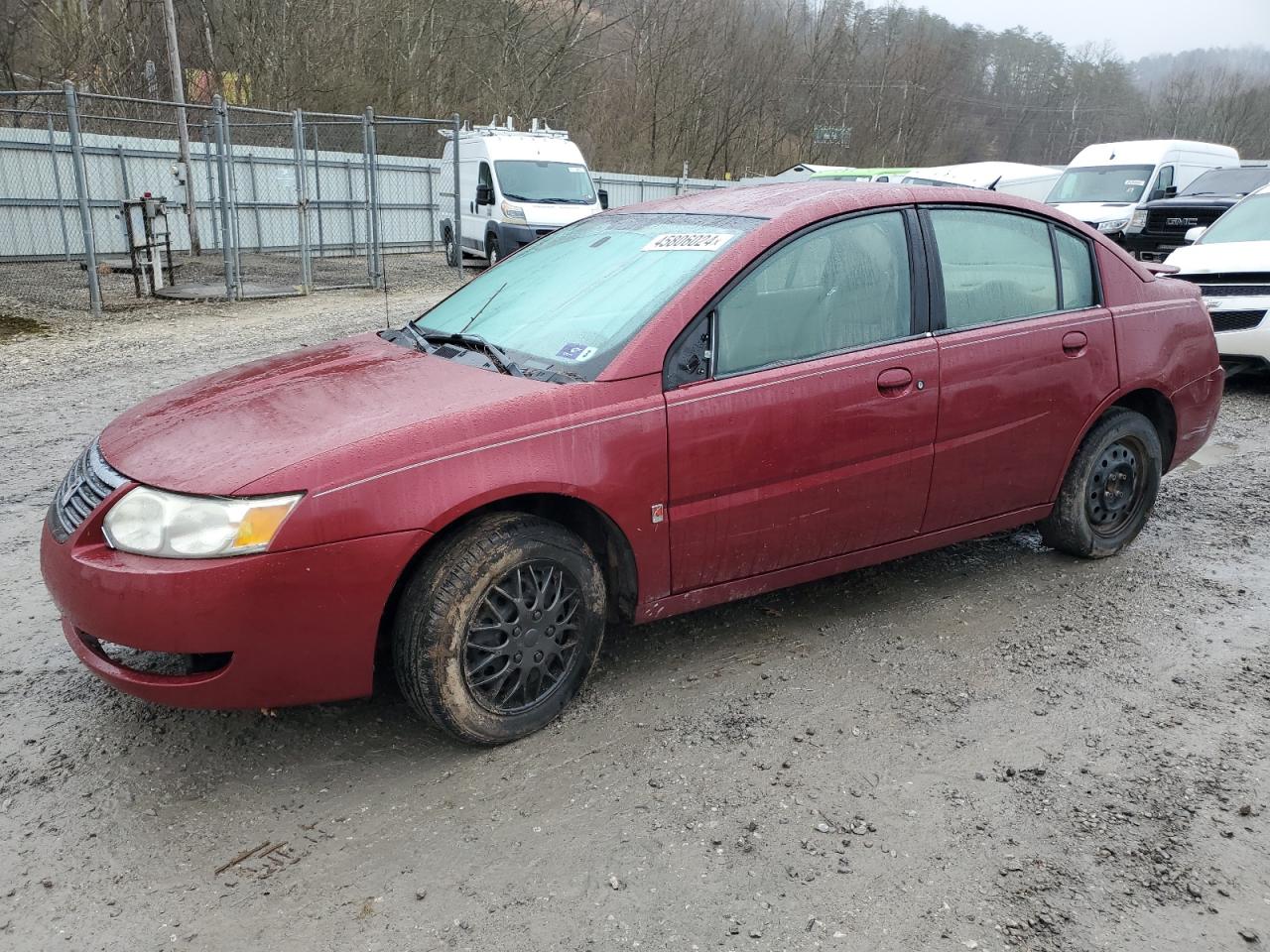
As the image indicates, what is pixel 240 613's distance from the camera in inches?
99.1

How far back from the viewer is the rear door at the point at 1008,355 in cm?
372

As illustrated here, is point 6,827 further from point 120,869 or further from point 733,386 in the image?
point 733,386

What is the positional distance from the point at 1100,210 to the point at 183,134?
16.8 meters

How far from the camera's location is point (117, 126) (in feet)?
68.7

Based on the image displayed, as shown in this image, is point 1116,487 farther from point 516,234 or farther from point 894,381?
point 516,234

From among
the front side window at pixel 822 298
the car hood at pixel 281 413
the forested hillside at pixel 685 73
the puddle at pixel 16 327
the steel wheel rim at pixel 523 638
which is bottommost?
the puddle at pixel 16 327

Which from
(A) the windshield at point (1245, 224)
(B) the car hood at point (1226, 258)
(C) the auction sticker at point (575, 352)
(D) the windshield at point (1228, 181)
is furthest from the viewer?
(D) the windshield at point (1228, 181)

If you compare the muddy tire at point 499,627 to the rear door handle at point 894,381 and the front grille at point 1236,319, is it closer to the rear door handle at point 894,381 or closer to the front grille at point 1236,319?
the rear door handle at point 894,381

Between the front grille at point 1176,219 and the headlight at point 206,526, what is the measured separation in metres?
16.5

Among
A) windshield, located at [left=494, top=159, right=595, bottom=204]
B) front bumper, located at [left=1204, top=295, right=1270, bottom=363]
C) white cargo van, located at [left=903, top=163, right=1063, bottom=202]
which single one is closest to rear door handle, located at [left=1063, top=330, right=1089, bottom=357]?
front bumper, located at [left=1204, top=295, right=1270, bottom=363]

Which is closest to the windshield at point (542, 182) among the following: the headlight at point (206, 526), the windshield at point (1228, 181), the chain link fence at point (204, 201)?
the chain link fence at point (204, 201)

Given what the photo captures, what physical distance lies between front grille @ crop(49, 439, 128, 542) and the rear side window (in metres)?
3.70

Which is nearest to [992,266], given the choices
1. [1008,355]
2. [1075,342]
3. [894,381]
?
[1008,355]

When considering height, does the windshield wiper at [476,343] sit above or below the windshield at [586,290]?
below
